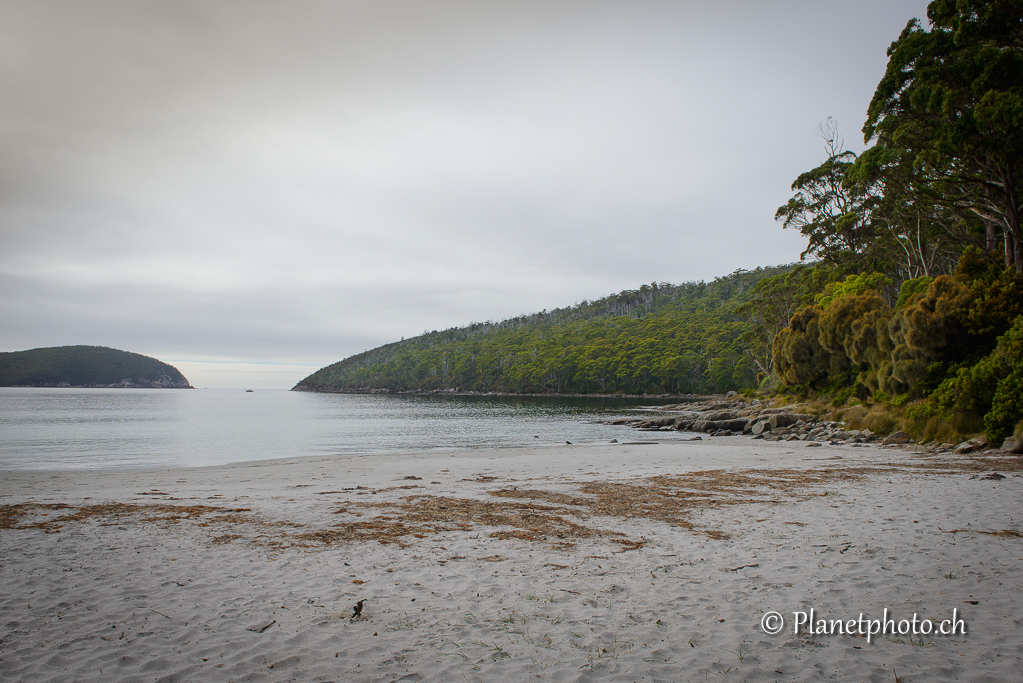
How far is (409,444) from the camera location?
1316 inches

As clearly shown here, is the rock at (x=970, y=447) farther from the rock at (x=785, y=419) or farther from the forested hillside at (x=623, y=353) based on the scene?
the forested hillside at (x=623, y=353)

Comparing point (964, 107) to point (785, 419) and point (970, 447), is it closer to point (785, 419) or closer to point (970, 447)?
point (970, 447)

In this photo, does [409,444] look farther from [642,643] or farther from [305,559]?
[642,643]

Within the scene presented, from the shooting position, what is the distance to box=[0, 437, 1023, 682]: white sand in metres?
4.34

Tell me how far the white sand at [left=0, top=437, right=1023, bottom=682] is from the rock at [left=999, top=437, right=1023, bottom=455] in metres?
6.86

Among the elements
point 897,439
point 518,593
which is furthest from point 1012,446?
point 518,593

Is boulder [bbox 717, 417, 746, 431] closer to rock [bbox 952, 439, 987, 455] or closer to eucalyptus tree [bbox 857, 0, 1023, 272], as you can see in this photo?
eucalyptus tree [bbox 857, 0, 1023, 272]

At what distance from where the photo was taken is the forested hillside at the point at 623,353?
114 meters

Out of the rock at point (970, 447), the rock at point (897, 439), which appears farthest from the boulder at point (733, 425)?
the rock at point (970, 447)

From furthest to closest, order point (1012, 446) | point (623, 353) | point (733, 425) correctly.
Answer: point (623, 353) → point (733, 425) → point (1012, 446)

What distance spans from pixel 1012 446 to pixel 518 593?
57.4 ft

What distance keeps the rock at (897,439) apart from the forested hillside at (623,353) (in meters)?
54.9

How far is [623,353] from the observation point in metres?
127

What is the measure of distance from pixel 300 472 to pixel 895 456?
19873 mm
